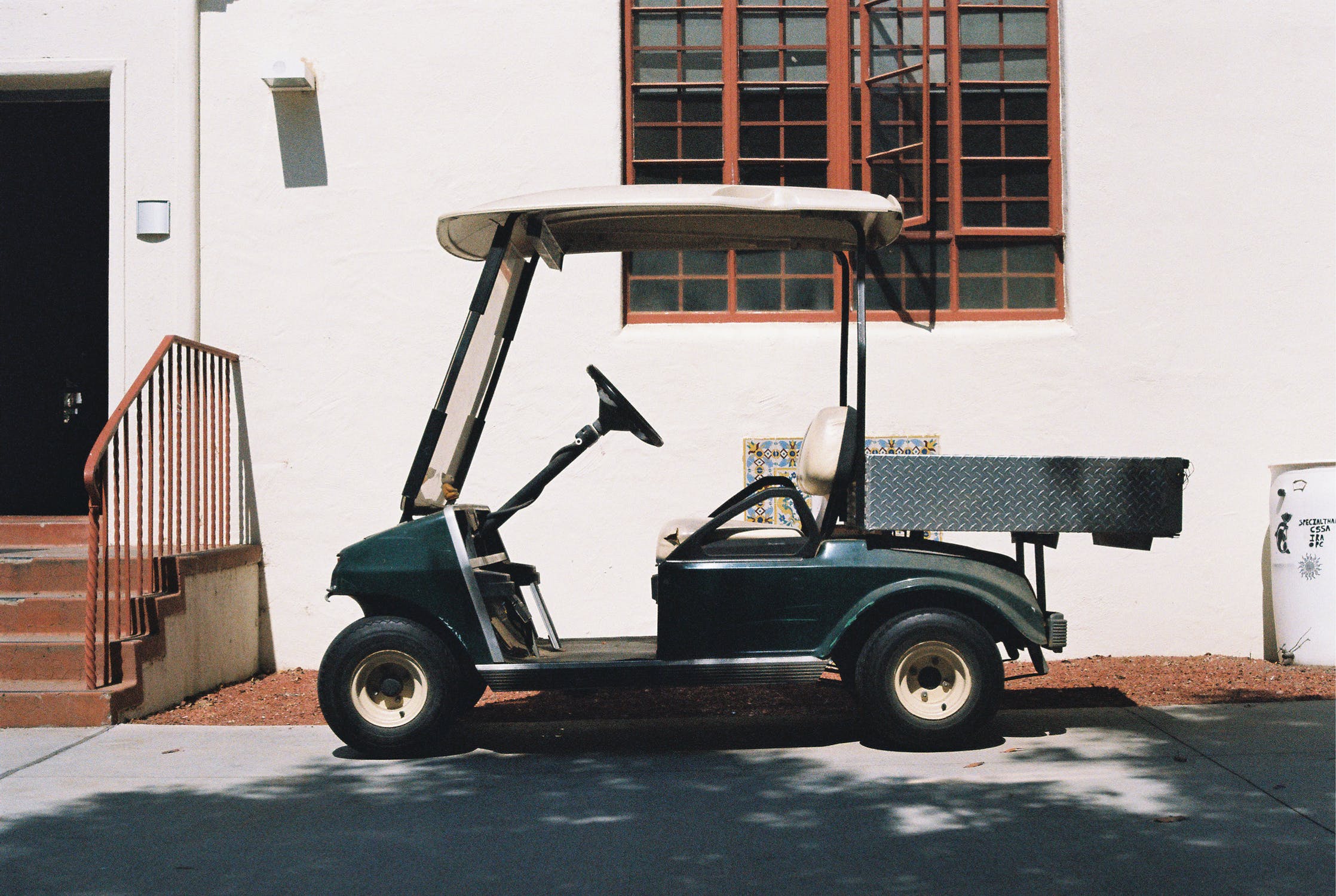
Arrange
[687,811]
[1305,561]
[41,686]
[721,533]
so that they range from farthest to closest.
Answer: [1305,561], [41,686], [721,533], [687,811]

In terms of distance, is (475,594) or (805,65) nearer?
(475,594)

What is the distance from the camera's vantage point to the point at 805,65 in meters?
7.73

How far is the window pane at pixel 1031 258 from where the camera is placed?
766 centimetres

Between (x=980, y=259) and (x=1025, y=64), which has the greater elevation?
(x=1025, y=64)

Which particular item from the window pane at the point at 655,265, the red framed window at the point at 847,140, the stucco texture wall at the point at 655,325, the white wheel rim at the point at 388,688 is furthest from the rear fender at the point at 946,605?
the window pane at the point at 655,265

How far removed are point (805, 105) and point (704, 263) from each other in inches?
45.8

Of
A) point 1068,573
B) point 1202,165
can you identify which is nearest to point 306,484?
point 1068,573

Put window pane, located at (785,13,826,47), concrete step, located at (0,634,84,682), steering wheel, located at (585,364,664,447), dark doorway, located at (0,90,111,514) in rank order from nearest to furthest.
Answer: steering wheel, located at (585,364,664,447) < concrete step, located at (0,634,84,682) < window pane, located at (785,13,826,47) < dark doorway, located at (0,90,111,514)

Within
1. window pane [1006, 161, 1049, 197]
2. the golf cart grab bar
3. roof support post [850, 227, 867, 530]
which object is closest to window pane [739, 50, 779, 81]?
window pane [1006, 161, 1049, 197]

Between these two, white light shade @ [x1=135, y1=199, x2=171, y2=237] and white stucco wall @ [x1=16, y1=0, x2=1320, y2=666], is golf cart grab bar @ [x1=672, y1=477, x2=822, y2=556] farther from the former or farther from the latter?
white light shade @ [x1=135, y1=199, x2=171, y2=237]

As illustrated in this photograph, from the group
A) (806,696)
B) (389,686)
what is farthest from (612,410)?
(806,696)

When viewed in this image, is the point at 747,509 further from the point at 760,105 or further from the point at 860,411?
the point at 760,105

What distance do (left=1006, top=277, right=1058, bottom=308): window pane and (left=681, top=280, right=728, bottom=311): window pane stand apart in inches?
68.8

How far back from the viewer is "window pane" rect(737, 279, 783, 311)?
7.68 metres
